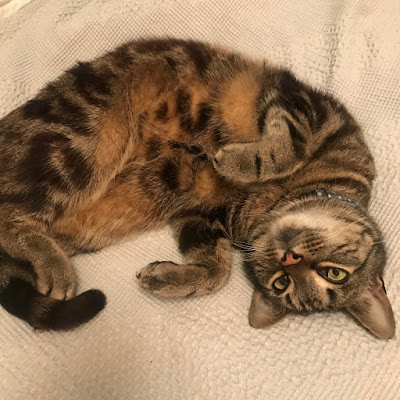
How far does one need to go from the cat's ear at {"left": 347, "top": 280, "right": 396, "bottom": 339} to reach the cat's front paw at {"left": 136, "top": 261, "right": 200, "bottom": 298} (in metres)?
0.50

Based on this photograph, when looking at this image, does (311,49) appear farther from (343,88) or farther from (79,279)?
(79,279)

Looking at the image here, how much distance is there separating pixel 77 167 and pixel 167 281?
1.47ft

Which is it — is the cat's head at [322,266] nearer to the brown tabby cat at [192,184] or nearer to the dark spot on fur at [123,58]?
the brown tabby cat at [192,184]

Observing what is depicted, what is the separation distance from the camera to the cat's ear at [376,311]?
1.30 metres

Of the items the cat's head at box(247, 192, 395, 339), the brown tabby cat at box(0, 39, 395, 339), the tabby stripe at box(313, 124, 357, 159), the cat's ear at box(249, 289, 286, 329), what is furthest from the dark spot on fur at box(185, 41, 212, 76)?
the cat's ear at box(249, 289, 286, 329)

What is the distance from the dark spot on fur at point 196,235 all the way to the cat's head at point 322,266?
21 centimetres

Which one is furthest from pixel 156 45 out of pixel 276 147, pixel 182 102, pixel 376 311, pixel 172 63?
pixel 376 311

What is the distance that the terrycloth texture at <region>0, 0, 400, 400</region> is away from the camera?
1285 millimetres

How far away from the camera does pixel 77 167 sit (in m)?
1.40

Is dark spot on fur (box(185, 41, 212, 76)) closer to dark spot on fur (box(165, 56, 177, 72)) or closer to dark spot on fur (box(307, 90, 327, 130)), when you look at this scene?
dark spot on fur (box(165, 56, 177, 72))

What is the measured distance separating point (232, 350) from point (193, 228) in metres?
0.44

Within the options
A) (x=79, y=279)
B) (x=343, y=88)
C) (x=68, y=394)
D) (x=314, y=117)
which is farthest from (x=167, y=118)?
(x=68, y=394)

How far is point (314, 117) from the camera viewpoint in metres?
1.50

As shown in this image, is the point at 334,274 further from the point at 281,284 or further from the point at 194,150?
the point at 194,150
